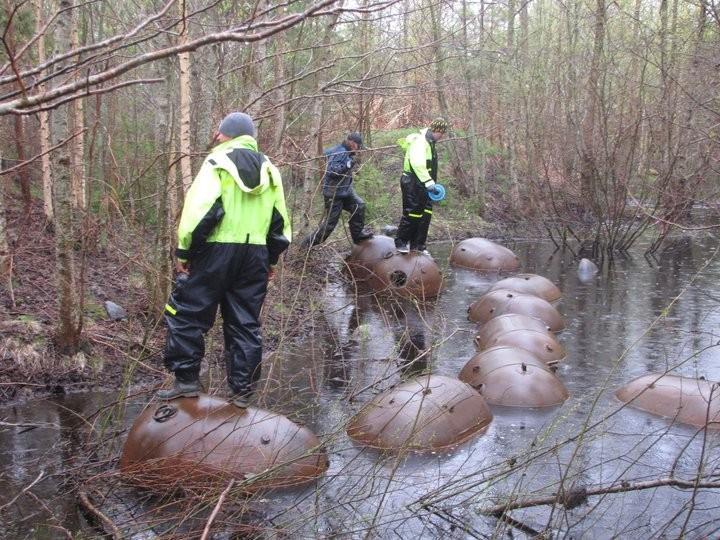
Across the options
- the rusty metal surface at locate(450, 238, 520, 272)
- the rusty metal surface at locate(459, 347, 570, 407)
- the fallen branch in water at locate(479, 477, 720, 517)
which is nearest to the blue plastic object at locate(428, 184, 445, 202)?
the rusty metal surface at locate(450, 238, 520, 272)

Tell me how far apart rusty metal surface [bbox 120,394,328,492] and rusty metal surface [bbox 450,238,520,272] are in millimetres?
9287

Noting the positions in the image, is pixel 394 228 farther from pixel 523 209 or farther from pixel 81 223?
pixel 81 223

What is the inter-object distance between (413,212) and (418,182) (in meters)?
0.51

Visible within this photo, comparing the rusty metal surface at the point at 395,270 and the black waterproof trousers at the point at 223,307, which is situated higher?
the black waterproof trousers at the point at 223,307

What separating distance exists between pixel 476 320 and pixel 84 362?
5255 millimetres

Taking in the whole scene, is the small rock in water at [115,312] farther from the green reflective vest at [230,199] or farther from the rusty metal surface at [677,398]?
the rusty metal surface at [677,398]

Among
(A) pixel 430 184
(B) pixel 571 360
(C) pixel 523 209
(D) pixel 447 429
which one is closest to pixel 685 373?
(B) pixel 571 360

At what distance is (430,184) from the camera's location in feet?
39.2

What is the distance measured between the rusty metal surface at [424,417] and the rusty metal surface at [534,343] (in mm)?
1909

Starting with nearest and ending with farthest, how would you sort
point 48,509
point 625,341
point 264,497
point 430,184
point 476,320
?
point 48,509, point 264,497, point 625,341, point 476,320, point 430,184

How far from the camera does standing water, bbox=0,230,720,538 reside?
Result: 4.83m

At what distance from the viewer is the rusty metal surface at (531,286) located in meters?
11.6

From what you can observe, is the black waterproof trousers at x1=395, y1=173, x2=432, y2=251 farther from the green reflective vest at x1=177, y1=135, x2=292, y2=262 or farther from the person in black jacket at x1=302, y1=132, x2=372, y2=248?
the green reflective vest at x1=177, y1=135, x2=292, y2=262

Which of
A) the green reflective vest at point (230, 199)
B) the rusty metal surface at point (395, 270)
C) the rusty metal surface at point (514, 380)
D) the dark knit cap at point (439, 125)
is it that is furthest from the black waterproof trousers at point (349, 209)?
the green reflective vest at point (230, 199)
